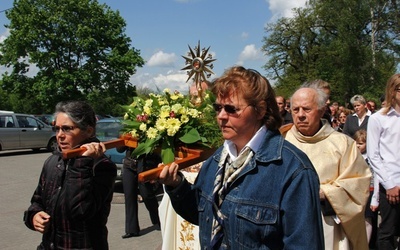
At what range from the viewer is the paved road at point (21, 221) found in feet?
19.5

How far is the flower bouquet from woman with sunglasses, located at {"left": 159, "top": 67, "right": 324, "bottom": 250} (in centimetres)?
109

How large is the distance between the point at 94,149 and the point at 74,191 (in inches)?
10.9

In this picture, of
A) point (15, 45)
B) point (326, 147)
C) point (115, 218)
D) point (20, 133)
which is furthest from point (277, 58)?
point (326, 147)

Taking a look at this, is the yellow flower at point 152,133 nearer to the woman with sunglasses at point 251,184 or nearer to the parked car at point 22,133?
the woman with sunglasses at point 251,184

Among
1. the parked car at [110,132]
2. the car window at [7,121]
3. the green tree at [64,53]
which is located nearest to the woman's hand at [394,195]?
the parked car at [110,132]

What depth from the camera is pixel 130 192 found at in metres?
A: 6.30

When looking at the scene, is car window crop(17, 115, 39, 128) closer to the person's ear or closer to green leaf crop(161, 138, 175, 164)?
green leaf crop(161, 138, 175, 164)

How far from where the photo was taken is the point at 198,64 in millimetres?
5160

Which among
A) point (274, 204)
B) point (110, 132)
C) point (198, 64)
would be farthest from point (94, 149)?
point (110, 132)

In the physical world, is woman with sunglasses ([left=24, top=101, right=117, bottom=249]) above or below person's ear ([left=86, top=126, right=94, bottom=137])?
below

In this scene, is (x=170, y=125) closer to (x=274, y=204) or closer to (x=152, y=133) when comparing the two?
(x=152, y=133)

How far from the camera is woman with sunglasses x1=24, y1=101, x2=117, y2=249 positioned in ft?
8.11

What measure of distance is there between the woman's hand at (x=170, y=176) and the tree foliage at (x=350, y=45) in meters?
29.5

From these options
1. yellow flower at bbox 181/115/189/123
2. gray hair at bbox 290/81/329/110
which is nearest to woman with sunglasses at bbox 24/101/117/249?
yellow flower at bbox 181/115/189/123
